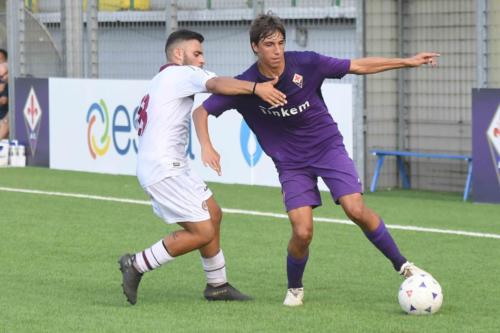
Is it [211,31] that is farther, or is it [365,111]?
[211,31]

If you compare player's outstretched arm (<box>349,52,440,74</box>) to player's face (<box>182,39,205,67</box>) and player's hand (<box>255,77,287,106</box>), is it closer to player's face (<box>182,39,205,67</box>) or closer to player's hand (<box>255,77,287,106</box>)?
player's hand (<box>255,77,287,106</box>)

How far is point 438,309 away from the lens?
7918mm

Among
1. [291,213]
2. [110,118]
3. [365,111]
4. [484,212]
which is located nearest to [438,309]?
[291,213]

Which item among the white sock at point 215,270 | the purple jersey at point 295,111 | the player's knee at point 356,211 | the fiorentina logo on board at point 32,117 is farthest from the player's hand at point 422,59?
the fiorentina logo on board at point 32,117

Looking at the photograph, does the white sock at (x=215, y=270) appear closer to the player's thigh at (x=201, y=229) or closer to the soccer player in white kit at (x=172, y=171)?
the soccer player in white kit at (x=172, y=171)

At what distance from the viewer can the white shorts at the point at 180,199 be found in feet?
27.2

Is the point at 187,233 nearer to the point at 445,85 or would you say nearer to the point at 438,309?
the point at 438,309

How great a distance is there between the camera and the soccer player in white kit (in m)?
Result: 8.30

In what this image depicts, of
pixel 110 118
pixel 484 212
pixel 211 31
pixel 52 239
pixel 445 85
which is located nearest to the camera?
pixel 52 239

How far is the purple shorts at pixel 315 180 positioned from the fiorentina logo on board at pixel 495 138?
611 centimetres

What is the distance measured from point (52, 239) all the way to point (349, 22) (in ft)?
34.0

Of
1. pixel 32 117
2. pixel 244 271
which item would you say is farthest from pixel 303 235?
pixel 32 117

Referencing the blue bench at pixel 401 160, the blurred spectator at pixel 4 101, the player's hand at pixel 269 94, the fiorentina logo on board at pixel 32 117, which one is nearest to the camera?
the player's hand at pixel 269 94

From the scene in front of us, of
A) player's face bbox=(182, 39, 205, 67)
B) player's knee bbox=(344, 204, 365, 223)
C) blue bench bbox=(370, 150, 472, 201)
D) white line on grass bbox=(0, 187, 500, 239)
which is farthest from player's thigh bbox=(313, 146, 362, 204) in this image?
blue bench bbox=(370, 150, 472, 201)
